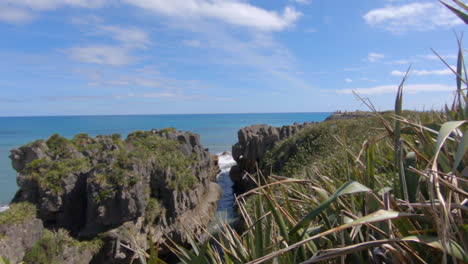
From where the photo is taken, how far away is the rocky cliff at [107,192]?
15.1m

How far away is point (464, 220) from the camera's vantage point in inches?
52.4

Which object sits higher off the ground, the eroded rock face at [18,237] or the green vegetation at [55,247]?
the eroded rock face at [18,237]

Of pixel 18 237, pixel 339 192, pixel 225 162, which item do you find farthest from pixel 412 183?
pixel 225 162

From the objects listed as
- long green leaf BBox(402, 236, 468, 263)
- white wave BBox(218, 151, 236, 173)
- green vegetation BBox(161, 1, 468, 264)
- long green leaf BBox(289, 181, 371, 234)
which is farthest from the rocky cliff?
white wave BBox(218, 151, 236, 173)

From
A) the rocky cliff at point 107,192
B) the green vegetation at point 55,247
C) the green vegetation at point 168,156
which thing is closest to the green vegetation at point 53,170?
the rocky cliff at point 107,192

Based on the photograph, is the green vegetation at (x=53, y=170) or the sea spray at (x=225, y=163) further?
the sea spray at (x=225, y=163)

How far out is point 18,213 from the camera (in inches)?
534

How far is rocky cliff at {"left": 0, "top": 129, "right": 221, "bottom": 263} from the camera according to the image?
15055 mm

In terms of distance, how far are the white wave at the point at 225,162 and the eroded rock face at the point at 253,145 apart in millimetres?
7919

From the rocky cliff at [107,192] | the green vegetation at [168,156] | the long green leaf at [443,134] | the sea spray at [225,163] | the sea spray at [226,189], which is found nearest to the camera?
the long green leaf at [443,134]

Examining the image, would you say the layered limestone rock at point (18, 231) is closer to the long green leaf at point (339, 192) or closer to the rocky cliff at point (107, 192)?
the rocky cliff at point (107, 192)

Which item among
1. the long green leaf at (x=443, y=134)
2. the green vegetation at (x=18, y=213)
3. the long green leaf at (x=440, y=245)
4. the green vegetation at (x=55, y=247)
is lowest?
the green vegetation at (x=55, y=247)

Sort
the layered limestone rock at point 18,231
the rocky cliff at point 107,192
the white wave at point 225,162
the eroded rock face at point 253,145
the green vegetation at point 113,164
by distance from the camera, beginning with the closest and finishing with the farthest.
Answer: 1. the layered limestone rock at point 18,231
2. the rocky cliff at point 107,192
3. the green vegetation at point 113,164
4. the eroded rock face at point 253,145
5. the white wave at point 225,162

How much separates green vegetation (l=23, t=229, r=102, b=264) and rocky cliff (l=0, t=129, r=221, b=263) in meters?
0.55
